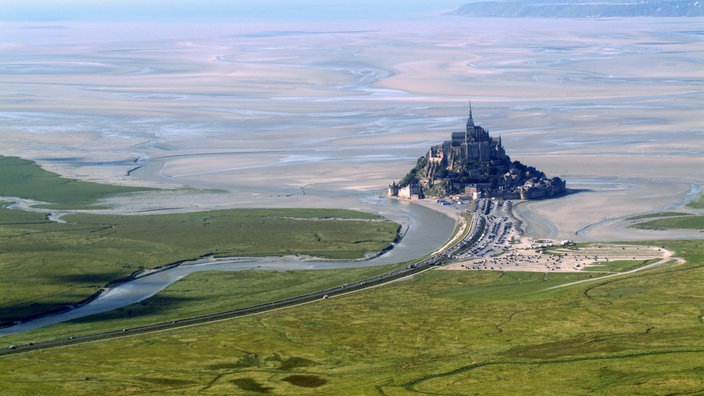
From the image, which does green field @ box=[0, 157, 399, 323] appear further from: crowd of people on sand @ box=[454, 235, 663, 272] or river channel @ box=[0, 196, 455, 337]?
crowd of people on sand @ box=[454, 235, 663, 272]

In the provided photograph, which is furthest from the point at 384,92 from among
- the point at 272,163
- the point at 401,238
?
the point at 401,238

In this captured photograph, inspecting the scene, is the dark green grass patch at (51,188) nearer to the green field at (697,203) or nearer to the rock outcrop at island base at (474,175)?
the rock outcrop at island base at (474,175)

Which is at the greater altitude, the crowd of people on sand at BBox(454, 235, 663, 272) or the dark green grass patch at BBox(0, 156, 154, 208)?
the dark green grass patch at BBox(0, 156, 154, 208)

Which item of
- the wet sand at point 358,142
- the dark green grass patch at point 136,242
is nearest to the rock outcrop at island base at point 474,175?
the wet sand at point 358,142

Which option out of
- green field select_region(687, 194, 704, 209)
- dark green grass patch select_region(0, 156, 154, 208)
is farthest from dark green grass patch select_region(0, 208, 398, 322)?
green field select_region(687, 194, 704, 209)

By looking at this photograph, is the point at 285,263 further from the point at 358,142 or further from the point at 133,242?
the point at 358,142

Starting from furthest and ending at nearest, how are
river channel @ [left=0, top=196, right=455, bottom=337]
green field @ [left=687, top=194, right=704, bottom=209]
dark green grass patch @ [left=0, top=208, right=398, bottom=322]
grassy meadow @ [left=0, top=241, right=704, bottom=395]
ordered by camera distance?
1. green field @ [left=687, top=194, right=704, bottom=209]
2. dark green grass patch @ [left=0, top=208, right=398, bottom=322]
3. river channel @ [left=0, top=196, right=455, bottom=337]
4. grassy meadow @ [left=0, top=241, right=704, bottom=395]
